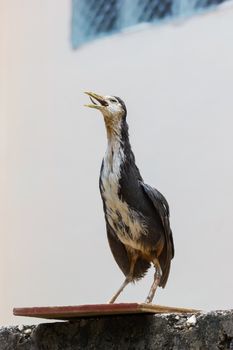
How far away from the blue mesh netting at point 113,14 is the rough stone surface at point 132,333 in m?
0.94

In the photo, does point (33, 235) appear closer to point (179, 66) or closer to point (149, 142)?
point (149, 142)

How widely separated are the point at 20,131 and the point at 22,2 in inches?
12.5

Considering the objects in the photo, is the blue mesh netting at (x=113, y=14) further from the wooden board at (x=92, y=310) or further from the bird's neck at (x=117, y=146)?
the wooden board at (x=92, y=310)

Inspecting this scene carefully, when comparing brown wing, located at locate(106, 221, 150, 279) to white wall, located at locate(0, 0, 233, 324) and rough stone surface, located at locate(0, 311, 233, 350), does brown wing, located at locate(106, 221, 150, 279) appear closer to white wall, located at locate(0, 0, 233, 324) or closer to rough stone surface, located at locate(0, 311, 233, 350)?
rough stone surface, located at locate(0, 311, 233, 350)

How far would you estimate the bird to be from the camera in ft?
3.92

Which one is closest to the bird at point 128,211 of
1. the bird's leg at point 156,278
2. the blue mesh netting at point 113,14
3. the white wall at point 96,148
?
the bird's leg at point 156,278

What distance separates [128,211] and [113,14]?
97cm

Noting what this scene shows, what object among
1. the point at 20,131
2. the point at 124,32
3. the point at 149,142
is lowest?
the point at 20,131

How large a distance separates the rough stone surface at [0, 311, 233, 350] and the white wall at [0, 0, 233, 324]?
59 cm

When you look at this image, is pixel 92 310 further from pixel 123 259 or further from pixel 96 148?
pixel 96 148

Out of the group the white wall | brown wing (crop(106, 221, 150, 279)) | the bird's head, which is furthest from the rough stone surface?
the white wall

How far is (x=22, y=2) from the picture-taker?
2186 millimetres

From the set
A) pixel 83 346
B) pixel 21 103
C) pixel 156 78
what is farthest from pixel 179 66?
pixel 83 346

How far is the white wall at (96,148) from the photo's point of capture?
70.5 inches
